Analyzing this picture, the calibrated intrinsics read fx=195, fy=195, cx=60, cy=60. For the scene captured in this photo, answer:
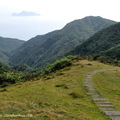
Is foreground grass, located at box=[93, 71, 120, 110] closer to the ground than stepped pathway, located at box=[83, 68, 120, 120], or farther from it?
closer to the ground

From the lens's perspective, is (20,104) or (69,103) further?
(69,103)

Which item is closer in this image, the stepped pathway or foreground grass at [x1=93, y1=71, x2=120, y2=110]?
the stepped pathway

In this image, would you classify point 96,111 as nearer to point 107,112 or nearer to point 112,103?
point 107,112

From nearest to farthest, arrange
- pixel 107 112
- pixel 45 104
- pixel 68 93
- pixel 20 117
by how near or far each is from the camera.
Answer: pixel 20 117, pixel 107 112, pixel 45 104, pixel 68 93

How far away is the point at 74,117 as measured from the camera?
551 inches

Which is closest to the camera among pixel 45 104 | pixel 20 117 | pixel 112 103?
pixel 20 117

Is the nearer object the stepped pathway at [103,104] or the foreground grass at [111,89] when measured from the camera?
the stepped pathway at [103,104]

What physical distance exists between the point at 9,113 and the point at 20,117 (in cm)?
123

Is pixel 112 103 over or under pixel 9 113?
under

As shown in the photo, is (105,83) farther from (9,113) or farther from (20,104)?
(9,113)

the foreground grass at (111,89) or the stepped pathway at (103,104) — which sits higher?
the stepped pathway at (103,104)

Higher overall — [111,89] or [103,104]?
[103,104]

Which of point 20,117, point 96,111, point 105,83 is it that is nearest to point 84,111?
point 96,111

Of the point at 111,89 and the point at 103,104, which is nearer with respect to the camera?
the point at 103,104
